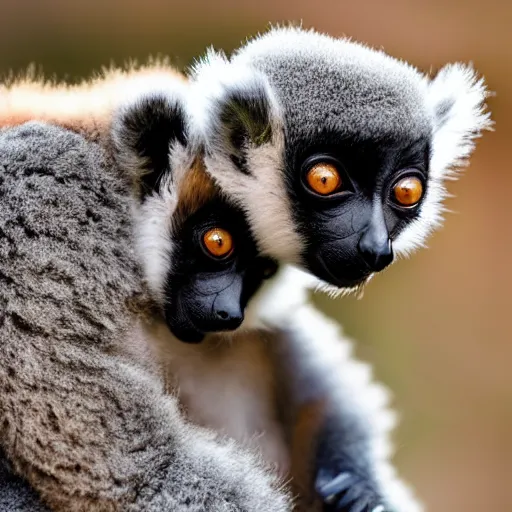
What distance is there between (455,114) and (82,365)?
1462 mm

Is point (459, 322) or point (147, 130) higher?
point (147, 130)

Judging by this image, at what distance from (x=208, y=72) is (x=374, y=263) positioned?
0.78m

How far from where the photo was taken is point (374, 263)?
2.46m

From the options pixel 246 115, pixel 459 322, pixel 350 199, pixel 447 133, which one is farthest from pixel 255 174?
pixel 459 322

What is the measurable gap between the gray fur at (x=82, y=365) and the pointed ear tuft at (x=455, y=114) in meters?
1.04

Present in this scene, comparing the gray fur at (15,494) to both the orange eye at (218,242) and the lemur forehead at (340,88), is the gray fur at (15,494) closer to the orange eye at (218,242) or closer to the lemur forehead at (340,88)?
the orange eye at (218,242)

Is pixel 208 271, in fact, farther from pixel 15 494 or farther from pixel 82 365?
pixel 15 494

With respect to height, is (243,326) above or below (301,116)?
below

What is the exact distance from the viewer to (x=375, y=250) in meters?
2.44

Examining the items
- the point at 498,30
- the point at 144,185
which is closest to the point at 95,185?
the point at 144,185

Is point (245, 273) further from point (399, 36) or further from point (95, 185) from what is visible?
point (399, 36)

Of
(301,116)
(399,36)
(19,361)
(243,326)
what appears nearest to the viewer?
(19,361)

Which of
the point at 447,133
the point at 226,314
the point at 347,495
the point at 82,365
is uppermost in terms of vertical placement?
the point at 447,133

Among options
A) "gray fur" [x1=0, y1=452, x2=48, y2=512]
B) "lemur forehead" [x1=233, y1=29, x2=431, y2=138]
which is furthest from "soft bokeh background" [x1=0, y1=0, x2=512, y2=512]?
"gray fur" [x1=0, y1=452, x2=48, y2=512]
